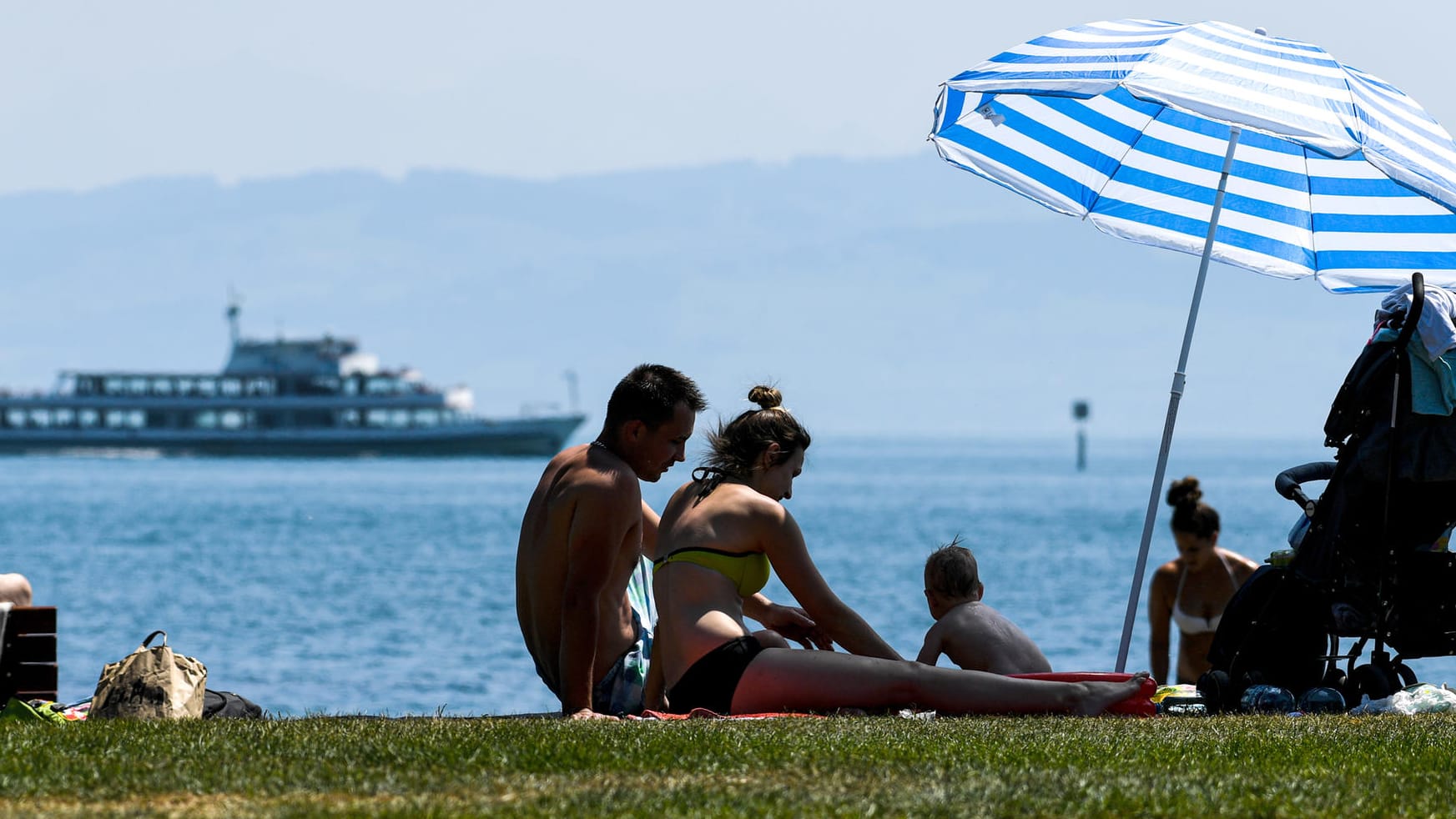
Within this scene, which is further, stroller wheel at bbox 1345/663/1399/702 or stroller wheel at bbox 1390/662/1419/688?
stroller wheel at bbox 1390/662/1419/688

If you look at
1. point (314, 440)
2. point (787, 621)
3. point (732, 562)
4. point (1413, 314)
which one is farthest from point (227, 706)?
point (314, 440)

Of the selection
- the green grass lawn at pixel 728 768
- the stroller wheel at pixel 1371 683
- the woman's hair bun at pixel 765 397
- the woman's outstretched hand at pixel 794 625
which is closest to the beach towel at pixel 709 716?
the green grass lawn at pixel 728 768

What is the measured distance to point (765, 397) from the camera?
268 inches

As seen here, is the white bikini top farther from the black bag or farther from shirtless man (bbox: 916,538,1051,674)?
the black bag

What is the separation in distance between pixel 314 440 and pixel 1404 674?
106021mm

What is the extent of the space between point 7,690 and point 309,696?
16.6m

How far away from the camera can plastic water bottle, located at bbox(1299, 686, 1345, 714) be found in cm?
682

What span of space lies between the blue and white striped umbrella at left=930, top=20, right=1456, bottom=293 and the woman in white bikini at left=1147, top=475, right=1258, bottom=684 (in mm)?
1853

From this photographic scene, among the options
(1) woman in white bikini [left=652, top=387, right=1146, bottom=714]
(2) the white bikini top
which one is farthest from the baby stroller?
(2) the white bikini top

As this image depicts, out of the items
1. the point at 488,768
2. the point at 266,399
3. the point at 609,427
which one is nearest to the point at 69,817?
the point at 488,768

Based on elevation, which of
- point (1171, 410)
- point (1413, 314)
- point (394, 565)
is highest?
point (1413, 314)

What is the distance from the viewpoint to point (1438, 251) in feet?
27.6

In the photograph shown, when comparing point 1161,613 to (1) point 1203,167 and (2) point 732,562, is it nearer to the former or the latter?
(1) point 1203,167

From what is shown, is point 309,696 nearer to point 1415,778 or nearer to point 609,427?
point 609,427
